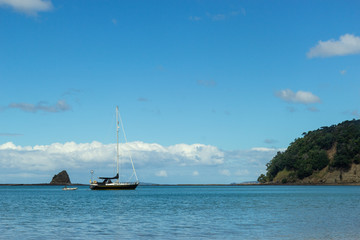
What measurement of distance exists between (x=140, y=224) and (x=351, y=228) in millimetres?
23178

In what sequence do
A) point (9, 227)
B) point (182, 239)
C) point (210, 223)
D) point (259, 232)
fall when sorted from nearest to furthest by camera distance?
point (182, 239) → point (259, 232) → point (9, 227) → point (210, 223)

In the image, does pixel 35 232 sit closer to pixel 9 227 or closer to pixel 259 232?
pixel 9 227

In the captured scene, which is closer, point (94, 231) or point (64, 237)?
point (64, 237)

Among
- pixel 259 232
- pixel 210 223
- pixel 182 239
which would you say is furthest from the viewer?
pixel 210 223

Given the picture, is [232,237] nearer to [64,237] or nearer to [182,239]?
[182,239]

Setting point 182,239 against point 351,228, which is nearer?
point 182,239

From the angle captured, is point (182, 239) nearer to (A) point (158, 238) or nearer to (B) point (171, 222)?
(A) point (158, 238)

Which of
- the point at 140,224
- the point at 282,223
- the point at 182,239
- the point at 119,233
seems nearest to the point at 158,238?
the point at 182,239

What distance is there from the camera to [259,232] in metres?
42.4

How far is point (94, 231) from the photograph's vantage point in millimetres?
44750

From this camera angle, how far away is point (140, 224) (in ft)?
169

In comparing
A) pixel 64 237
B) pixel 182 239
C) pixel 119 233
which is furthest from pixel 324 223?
pixel 64 237

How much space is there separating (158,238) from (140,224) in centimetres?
1294

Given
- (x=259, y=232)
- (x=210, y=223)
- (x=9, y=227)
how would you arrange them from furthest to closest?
(x=210, y=223) < (x=9, y=227) < (x=259, y=232)
